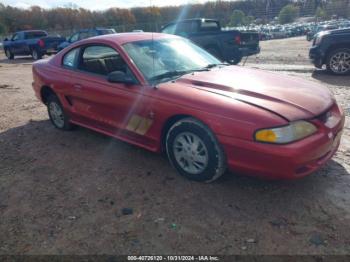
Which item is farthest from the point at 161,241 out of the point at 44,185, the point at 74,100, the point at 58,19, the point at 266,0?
the point at 58,19

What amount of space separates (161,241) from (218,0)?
260 feet

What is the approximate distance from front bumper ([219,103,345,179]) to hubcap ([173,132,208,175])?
0.98ft

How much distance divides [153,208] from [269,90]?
1.63m

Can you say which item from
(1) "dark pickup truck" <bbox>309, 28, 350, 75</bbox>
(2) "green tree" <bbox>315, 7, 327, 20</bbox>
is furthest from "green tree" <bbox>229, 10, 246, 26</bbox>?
(1) "dark pickup truck" <bbox>309, 28, 350, 75</bbox>

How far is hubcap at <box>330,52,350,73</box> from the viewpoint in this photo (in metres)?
8.62

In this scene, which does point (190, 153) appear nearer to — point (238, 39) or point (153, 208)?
point (153, 208)

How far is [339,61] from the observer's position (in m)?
8.74

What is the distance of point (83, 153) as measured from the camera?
4.40 metres

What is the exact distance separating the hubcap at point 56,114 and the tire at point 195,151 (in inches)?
94.1

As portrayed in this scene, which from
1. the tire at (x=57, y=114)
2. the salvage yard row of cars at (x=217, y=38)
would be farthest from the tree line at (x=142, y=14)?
the tire at (x=57, y=114)

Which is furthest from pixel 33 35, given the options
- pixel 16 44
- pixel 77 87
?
pixel 77 87

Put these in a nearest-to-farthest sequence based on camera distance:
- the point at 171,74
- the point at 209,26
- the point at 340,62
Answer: the point at 171,74, the point at 340,62, the point at 209,26

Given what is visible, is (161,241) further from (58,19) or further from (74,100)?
(58,19)

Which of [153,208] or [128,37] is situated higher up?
[128,37]
